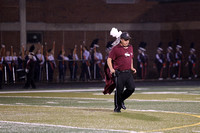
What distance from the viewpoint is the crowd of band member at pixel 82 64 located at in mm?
30875

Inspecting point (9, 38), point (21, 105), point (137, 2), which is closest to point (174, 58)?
point (137, 2)

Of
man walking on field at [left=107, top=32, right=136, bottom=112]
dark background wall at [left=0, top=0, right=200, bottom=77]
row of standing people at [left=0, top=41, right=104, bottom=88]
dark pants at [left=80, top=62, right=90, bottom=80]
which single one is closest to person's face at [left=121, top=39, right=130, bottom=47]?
man walking on field at [left=107, top=32, right=136, bottom=112]

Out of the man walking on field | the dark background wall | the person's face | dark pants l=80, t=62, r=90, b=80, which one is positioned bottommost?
dark pants l=80, t=62, r=90, b=80

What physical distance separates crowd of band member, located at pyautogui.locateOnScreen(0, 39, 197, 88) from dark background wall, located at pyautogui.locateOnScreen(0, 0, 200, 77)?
1067 millimetres

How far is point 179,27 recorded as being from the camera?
38875 mm

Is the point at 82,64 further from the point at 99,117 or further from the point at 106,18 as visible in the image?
the point at 99,117

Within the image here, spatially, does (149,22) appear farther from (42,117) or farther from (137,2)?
(42,117)

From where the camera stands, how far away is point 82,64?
3278 cm

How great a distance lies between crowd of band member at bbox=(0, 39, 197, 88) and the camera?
3088 centimetres

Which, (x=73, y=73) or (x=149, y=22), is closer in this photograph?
(x=73, y=73)

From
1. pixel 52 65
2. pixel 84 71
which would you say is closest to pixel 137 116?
pixel 52 65

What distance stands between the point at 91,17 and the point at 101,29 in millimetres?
1154

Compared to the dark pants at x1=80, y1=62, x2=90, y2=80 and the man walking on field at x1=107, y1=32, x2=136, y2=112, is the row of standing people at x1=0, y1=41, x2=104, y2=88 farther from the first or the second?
the man walking on field at x1=107, y1=32, x2=136, y2=112

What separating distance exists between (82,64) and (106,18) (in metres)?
7.37
